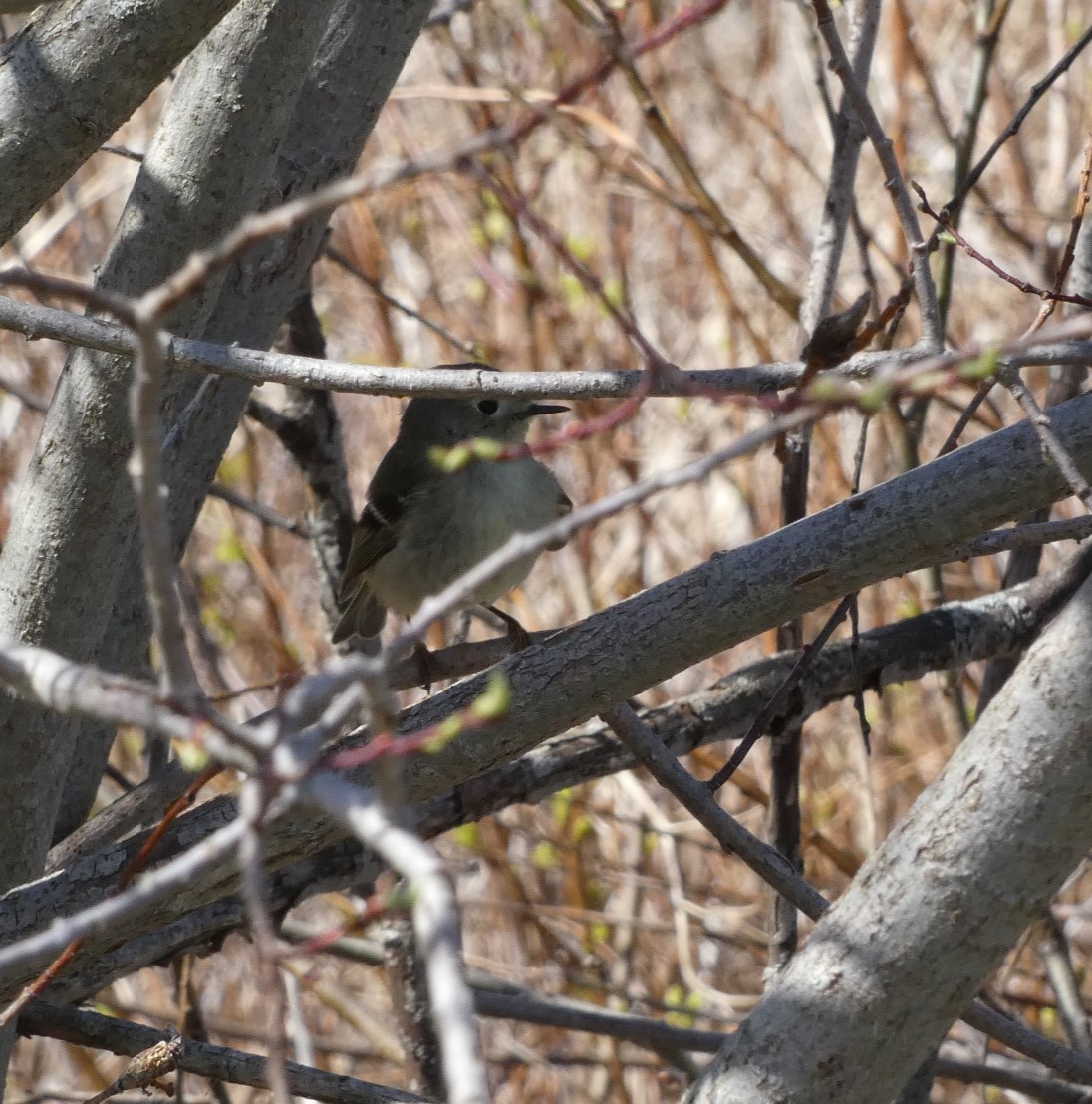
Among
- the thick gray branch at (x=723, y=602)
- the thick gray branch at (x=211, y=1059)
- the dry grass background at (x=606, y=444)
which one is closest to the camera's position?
the thick gray branch at (x=723, y=602)

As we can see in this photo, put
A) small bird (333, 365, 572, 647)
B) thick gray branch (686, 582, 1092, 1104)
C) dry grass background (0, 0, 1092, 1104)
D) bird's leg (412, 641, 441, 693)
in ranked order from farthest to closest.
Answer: dry grass background (0, 0, 1092, 1104) → small bird (333, 365, 572, 647) → bird's leg (412, 641, 441, 693) → thick gray branch (686, 582, 1092, 1104)

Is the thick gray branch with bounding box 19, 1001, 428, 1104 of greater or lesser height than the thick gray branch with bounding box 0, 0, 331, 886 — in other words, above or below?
below

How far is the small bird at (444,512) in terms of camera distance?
4371 millimetres

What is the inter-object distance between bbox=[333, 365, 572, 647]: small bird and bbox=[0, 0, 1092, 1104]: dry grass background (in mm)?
615

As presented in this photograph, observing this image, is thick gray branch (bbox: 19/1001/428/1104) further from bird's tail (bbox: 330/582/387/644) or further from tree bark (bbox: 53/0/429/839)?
bird's tail (bbox: 330/582/387/644)

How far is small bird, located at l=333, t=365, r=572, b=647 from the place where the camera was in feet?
14.3

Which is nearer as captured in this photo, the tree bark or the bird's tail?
the tree bark

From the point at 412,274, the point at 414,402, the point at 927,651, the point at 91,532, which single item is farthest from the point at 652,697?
the point at 91,532

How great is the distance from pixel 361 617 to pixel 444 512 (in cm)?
71

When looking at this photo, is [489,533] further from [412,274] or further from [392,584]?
[412,274]

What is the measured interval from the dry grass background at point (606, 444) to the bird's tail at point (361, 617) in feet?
2.35

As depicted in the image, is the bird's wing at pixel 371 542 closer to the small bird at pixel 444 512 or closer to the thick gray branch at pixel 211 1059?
the small bird at pixel 444 512

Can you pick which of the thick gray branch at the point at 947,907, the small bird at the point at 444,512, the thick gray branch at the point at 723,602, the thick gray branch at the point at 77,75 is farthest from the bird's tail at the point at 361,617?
the thick gray branch at the point at 947,907

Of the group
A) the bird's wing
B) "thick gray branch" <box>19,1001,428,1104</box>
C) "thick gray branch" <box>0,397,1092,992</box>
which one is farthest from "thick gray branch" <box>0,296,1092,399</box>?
the bird's wing
